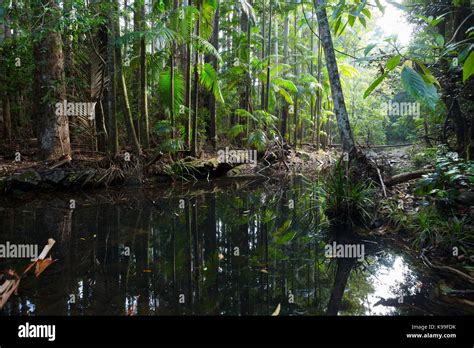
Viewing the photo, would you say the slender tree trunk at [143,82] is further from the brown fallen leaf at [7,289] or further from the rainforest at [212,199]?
the brown fallen leaf at [7,289]

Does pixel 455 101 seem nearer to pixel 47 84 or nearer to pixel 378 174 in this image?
pixel 378 174

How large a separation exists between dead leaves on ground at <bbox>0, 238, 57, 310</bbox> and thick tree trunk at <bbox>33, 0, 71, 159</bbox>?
5.19m

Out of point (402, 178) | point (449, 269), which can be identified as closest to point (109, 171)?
point (402, 178)

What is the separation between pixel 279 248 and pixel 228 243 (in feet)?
2.28

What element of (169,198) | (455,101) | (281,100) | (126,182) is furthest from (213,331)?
(281,100)

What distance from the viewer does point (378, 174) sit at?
5910 millimetres

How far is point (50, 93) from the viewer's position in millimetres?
8367

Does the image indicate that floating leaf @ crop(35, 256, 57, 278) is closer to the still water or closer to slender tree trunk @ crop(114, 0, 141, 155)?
the still water

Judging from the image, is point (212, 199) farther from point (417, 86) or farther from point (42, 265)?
point (417, 86)

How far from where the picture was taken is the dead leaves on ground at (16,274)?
296 centimetres

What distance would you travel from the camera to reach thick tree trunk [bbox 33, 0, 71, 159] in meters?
8.36

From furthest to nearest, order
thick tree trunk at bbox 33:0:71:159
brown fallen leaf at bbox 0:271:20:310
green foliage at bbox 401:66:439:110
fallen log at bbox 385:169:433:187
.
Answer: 1. thick tree trunk at bbox 33:0:71:159
2. fallen log at bbox 385:169:433:187
3. brown fallen leaf at bbox 0:271:20:310
4. green foliage at bbox 401:66:439:110

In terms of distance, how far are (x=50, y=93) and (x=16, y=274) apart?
6156 mm

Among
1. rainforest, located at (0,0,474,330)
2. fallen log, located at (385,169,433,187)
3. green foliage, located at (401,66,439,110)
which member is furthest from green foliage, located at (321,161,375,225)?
green foliage, located at (401,66,439,110)
